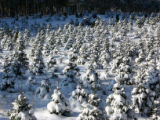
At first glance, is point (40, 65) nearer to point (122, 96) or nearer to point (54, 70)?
point (54, 70)

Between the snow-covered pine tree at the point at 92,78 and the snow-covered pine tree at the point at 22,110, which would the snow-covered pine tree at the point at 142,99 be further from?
the snow-covered pine tree at the point at 22,110

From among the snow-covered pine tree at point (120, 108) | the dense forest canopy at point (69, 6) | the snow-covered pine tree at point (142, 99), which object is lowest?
the snow-covered pine tree at point (142, 99)

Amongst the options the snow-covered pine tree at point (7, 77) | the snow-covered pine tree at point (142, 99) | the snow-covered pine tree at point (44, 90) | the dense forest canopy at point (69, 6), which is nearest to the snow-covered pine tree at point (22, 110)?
the snow-covered pine tree at point (44, 90)

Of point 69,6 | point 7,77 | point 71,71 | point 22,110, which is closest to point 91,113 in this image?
point 22,110

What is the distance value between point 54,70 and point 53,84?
3.86 meters

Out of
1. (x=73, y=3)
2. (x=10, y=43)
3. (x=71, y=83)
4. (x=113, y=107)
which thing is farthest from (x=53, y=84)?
(x=73, y=3)

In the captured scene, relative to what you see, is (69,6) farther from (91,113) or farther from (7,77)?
(91,113)

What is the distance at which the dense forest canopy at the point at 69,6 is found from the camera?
110625 millimetres

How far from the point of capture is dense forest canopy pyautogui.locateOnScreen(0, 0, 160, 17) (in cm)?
11062

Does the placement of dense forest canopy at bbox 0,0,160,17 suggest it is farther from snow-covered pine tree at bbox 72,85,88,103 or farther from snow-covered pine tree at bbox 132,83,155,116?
snow-covered pine tree at bbox 132,83,155,116

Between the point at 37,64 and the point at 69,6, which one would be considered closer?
the point at 37,64

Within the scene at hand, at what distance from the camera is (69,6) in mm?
128000

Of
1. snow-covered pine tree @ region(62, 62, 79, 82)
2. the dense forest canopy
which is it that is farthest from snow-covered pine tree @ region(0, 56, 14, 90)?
the dense forest canopy

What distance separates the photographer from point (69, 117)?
22062mm
